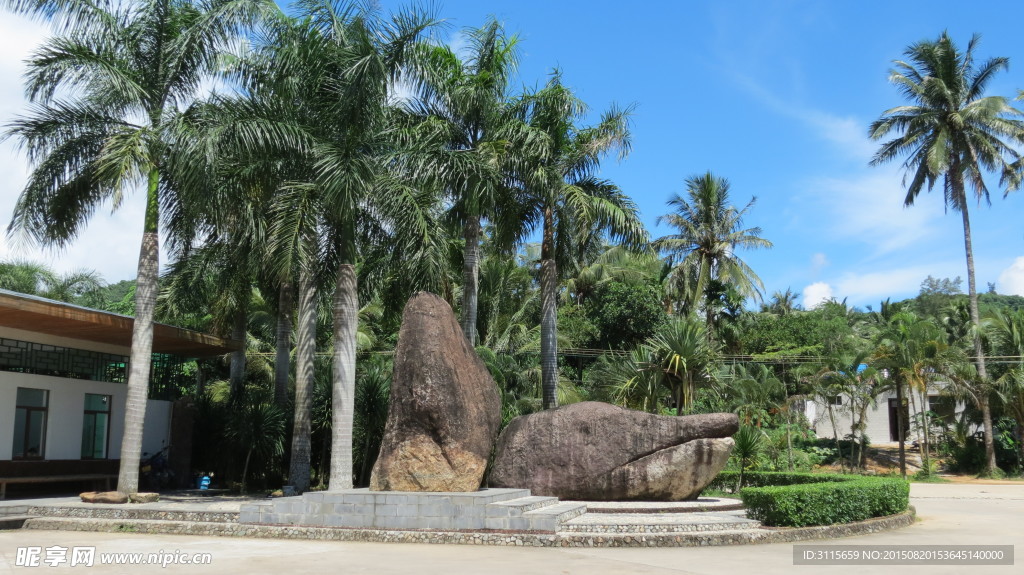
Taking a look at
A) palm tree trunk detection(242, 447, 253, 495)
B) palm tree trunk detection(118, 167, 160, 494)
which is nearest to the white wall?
palm tree trunk detection(118, 167, 160, 494)

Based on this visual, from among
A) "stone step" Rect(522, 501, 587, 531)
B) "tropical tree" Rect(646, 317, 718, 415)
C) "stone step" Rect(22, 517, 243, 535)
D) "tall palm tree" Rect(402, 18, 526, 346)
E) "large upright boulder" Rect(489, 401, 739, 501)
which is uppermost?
"tall palm tree" Rect(402, 18, 526, 346)

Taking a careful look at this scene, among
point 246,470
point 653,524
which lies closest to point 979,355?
point 653,524

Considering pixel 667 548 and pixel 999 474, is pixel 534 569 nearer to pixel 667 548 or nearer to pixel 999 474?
pixel 667 548

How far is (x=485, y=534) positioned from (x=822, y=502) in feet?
18.9

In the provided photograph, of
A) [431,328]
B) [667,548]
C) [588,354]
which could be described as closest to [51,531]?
[431,328]

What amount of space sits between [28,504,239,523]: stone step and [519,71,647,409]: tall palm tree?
8999 mm

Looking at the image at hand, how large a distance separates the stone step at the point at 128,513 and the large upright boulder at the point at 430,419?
2877 mm

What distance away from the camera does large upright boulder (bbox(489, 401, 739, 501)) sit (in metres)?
16.3

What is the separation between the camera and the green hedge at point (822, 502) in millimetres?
13180

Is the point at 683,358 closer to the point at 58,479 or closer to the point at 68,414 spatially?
the point at 58,479

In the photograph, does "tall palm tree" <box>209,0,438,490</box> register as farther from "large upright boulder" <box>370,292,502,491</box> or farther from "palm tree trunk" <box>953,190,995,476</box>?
"palm tree trunk" <box>953,190,995,476</box>

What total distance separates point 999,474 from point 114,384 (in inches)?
1265

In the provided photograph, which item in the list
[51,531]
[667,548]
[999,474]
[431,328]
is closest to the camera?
[667,548]

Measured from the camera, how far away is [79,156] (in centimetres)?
1753
